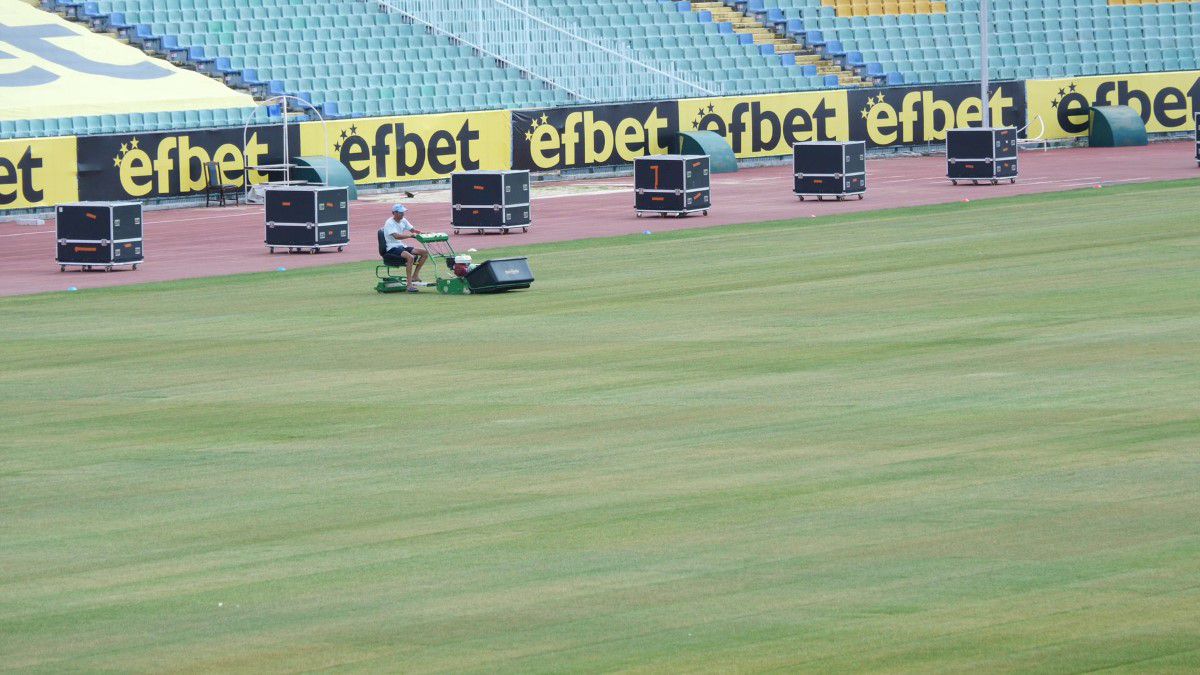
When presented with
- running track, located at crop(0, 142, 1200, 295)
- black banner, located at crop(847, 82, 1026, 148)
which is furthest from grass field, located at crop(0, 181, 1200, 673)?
black banner, located at crop(847, 82, 1026, 148)

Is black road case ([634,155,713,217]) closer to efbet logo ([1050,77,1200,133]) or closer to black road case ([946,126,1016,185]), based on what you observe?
black road case ([946,126,1016,185])

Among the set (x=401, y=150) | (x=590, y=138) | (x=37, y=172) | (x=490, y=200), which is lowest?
(x=490, y=200)

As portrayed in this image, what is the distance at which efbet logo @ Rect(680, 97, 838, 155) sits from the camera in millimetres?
54219

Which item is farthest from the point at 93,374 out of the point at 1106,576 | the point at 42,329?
the point at 1106,576

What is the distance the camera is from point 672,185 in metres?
40.8

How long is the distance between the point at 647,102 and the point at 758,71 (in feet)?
25.1

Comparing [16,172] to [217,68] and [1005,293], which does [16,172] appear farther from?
[1005,293]

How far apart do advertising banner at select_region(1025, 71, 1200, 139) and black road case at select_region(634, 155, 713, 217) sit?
69.1 ft

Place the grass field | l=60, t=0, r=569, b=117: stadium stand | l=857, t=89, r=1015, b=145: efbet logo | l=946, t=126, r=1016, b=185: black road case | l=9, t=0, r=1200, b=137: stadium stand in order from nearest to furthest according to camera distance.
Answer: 1. the grass field
2. l=946, t=126, r=1016, b=185: black road case
3. l=9, t=0, r=1200, b=137: stadium stand
4. l=60, t=0, r=569, b=117: stadium stand
5. l=857, t=89, r=1015, b=145: efbet logo

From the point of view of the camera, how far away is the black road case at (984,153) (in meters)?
46.3

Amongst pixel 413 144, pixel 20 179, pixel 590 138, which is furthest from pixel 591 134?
pixel 20 179

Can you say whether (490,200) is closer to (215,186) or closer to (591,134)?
(215,186)

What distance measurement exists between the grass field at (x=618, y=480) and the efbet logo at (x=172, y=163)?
1693 cm

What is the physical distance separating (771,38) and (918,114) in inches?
241
